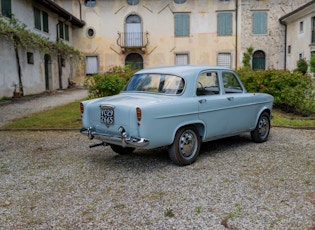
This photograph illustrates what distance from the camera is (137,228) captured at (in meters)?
3.31

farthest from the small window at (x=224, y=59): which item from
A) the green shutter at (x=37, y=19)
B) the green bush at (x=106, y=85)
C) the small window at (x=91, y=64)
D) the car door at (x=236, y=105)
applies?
the car door at (x=236, y=105)

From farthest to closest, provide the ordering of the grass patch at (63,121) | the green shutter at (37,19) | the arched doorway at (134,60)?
the arched doorway at (134,60) < the green shutter at (37,19) < the grass patch at (63,121)

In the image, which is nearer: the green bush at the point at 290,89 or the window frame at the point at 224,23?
the green bush at the point at 290,89

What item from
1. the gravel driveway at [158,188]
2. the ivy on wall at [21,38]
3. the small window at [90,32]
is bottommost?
the gravel driveway at [158,188]

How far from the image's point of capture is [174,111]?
16.7 feet

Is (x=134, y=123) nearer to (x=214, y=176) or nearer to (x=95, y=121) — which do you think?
(x=95, y=121)

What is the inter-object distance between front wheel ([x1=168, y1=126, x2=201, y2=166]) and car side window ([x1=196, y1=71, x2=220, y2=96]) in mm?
703

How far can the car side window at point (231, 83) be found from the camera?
20.8ft

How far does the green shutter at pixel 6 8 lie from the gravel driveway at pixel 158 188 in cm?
1148

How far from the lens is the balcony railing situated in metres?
27.8

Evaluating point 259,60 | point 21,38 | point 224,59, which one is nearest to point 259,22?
point 259,60

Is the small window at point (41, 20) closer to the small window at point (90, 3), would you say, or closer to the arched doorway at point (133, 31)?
the small window at point (90, 3)

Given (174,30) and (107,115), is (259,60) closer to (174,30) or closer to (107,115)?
(174,30)

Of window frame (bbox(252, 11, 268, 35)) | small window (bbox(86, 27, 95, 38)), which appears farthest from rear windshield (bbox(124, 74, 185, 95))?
window frame (bbox(252, 11, 268, 35))
